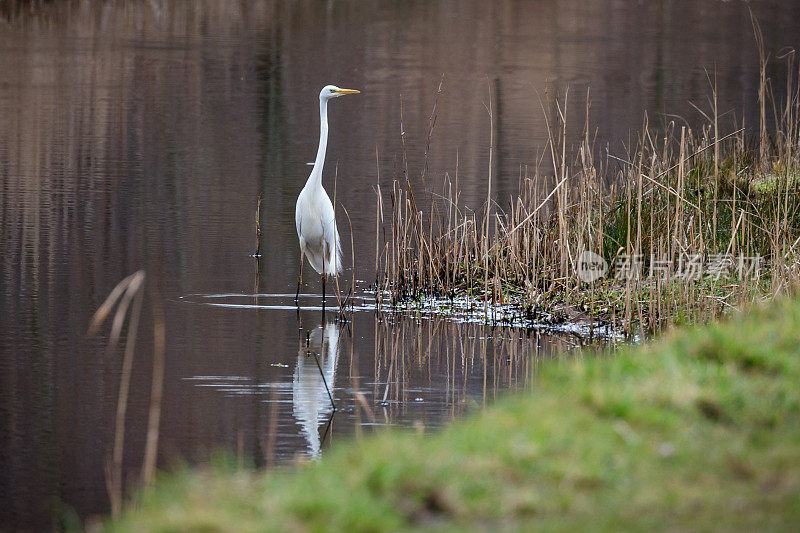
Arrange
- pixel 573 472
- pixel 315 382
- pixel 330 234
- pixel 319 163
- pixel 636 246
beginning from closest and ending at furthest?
pixel 573 472 < pixel 315 382 < pixel 636 246 < pixel 330 234 < pixel 319 163

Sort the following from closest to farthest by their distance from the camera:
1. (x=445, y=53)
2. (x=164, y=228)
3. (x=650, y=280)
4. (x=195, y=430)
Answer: (x=195, y=430) < (x=650, y=280) < (x=164, y=228) < (x=445, y=53)

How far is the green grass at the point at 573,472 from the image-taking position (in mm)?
4184

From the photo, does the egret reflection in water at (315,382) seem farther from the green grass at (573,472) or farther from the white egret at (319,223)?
the green grass at (573,472)

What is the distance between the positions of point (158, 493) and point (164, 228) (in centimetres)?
974

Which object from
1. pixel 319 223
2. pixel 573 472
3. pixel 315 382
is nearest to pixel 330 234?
pixel 319 223

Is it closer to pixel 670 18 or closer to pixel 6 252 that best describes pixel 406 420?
pixel 6 252

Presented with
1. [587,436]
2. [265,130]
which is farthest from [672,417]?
[265,130]

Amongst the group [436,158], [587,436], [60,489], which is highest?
[436,158]

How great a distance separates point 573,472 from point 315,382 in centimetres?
396

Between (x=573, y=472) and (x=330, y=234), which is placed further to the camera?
(x=330, y=234)

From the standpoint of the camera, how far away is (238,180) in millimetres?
18469

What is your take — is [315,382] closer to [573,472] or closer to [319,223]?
[319,223]

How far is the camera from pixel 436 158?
21.6 metres

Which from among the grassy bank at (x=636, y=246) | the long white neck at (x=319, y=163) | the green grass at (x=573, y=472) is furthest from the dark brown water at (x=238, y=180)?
the green grass at (x=573, y=472)
